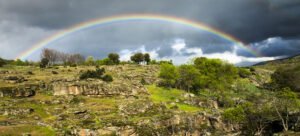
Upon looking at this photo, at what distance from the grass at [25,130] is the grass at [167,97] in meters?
42.3

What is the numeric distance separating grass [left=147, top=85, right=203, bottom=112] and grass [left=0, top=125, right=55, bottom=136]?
4226 cm

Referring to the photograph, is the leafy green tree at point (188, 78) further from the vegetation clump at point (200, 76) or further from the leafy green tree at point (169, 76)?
the leafy green tree at point (169, 76)

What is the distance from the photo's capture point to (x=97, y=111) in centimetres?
7812

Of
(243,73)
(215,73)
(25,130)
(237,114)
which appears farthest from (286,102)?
(243,73)

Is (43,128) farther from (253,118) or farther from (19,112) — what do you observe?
(253,118)

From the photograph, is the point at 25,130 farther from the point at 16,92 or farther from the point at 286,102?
the point at 286,102

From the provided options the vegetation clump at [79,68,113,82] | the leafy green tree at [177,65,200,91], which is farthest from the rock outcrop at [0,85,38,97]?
the leafy green tree at [177,65,200,91]

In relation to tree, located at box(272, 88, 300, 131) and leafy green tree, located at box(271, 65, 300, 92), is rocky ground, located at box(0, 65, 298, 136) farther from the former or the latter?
leafy green tree, located at box(271, 65, 300, 92)

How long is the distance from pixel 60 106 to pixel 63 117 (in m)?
9.24

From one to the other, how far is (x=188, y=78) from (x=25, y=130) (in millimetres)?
Result: 83163

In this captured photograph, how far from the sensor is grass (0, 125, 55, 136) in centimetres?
5753

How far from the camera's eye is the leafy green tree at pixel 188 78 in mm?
126188

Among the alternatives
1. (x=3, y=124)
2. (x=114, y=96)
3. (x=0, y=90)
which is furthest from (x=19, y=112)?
(x=114, y=96)

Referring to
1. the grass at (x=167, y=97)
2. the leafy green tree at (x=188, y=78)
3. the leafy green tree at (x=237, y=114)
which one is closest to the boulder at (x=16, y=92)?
the grass at (x=167, y=97)
